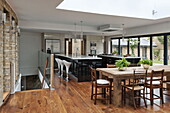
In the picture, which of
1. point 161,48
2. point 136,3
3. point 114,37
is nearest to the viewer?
point 136,3

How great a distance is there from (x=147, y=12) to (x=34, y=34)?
6.44 metres

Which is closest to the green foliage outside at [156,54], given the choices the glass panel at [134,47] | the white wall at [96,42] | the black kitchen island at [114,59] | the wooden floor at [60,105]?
the black kitchen island at [114,59]

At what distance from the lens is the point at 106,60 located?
25.2 feet

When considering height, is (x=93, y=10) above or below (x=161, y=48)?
above

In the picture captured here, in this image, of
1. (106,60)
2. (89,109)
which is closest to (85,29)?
(106,60)

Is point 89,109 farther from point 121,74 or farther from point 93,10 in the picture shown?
point 93,10

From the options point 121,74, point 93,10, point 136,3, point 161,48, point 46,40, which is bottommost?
point 121,74

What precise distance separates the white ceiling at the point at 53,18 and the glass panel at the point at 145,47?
1.22 meters

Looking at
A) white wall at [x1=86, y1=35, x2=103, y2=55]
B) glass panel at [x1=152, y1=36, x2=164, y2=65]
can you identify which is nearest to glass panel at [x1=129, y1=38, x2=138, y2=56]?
glass panel at [x1=152, y1=36, x2=164, y2=65]

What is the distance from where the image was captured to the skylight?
412 centimetres

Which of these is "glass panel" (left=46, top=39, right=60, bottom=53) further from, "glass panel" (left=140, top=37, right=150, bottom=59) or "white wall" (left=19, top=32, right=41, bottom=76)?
"glass panel" (left=140, top=37, right=150, bottom=59)

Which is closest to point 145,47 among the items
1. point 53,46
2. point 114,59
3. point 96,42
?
point 114,59

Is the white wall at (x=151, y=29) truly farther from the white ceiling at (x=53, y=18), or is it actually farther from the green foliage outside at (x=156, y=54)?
the green foliage outside at (x=156, y=54)

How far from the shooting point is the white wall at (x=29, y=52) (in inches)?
328
